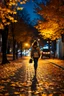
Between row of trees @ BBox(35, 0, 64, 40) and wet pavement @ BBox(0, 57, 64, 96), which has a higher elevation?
row of trees @ BBox(35, 0, 64, 40)

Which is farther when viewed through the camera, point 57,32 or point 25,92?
point 57,32

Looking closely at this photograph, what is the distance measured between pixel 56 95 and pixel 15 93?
5.63ft

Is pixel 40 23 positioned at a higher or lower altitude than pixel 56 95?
higher

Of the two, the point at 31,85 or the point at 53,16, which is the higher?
the point at 53,16

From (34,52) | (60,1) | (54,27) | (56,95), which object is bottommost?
(56,95)

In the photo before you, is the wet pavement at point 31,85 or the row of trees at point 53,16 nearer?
the wet pavement at point 31,85

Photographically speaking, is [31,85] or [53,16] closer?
[31,85]

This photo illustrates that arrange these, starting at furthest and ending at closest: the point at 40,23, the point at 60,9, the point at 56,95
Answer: the point at 40,23 → the point at 60,9 → the point at 56,95

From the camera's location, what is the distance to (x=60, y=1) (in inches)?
1043

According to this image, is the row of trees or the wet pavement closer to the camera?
the wet pavement

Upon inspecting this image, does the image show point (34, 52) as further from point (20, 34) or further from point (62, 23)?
point (20, 34)

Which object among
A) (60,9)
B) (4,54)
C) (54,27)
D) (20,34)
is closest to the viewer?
(60,9)

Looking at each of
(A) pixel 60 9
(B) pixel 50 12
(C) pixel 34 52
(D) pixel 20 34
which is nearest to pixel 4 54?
(B) pixel 50 12

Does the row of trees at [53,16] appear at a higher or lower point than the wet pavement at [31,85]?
higher
